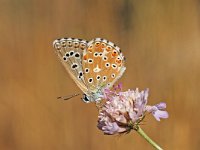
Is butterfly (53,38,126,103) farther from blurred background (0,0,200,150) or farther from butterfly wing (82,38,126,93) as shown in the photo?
blurred background (0,0,200,150)

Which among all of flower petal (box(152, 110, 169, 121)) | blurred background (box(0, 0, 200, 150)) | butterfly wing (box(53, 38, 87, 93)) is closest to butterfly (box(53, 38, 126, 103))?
butterfly wing (box(53, 38, 87, 93))

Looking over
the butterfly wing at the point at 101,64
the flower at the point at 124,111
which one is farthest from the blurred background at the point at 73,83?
the flower at the point at 124,111

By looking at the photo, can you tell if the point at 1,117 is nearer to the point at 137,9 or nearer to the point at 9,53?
the point at 9,53

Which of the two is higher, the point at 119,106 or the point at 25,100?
the point at 119,106

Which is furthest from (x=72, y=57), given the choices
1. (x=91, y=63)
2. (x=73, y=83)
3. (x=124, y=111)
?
(x=73, y=83)

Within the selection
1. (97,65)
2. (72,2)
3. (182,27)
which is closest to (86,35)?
(72,2)

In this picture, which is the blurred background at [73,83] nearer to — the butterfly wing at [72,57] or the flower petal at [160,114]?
the butterfly wing at [72,57]

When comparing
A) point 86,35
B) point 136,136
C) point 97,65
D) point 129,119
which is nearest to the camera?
point 129,119
